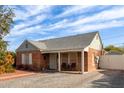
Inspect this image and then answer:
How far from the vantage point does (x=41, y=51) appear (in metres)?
27.4

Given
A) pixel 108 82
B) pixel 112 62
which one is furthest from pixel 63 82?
pixel 112 62

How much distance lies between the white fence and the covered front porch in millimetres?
4425

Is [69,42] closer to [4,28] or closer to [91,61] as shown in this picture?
[91,61]

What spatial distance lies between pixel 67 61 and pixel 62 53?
4.01 feet

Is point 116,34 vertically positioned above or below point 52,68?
above

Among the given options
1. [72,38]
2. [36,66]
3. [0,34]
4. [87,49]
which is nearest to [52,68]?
[36,66]

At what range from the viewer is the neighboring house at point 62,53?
2484cm

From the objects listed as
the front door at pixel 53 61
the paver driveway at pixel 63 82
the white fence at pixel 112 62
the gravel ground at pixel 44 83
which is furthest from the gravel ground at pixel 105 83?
the front door at pixel 53 61

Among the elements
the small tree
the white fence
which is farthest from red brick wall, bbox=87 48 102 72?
the small tree

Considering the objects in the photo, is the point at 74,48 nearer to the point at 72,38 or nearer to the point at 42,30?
the point at 72,38

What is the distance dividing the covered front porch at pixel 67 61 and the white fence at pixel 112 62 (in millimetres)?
4425

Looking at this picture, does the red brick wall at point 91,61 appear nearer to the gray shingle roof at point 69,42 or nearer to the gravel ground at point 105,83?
the gray shingle roof at point 69,42

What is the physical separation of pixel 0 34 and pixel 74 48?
1199 cm

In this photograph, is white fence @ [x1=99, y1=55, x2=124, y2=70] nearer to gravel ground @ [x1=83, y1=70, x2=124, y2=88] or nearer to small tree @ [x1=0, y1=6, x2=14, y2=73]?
gravel ground @ [x1=83, y1=70, x2=124, y2=88]
